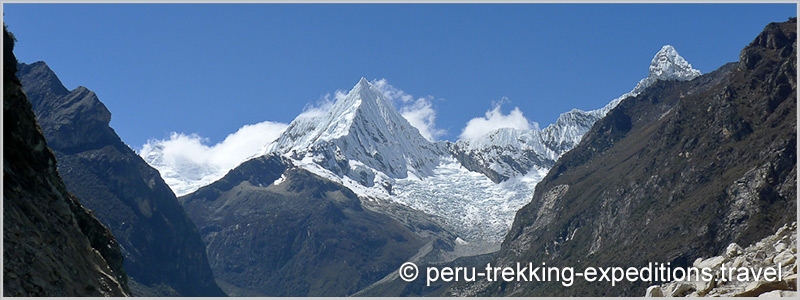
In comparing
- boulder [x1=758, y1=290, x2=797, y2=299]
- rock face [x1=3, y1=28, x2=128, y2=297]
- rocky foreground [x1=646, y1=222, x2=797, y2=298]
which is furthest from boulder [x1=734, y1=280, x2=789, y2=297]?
rock face [x1=3, y1=28, x2=128, y2=297]

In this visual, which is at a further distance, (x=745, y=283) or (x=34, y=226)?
(x=745, y=283)

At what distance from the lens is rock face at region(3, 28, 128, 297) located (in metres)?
35.7

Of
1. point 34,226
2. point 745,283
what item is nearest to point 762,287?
point 745,283

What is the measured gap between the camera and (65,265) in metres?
40.0

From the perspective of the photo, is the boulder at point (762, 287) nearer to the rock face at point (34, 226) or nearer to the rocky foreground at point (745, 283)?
the rocky foreground at point (745, 283)

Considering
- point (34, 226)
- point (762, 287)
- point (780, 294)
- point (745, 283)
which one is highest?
point (34, 226)

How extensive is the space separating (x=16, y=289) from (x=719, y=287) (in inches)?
1297

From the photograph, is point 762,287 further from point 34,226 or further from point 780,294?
point 34,226

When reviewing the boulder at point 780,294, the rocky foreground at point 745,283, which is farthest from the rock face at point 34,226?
the boulder at point 780,294

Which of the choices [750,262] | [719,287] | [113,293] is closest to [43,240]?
[113,293]

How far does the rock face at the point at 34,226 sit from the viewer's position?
117 feet

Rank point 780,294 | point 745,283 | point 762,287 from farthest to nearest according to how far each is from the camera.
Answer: point 745,283, point 762,287, point 780,294

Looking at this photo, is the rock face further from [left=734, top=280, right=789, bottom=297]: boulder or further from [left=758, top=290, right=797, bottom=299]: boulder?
[left=734, top=280, right=789, bottom=297]: boulder

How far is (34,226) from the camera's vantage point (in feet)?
129
